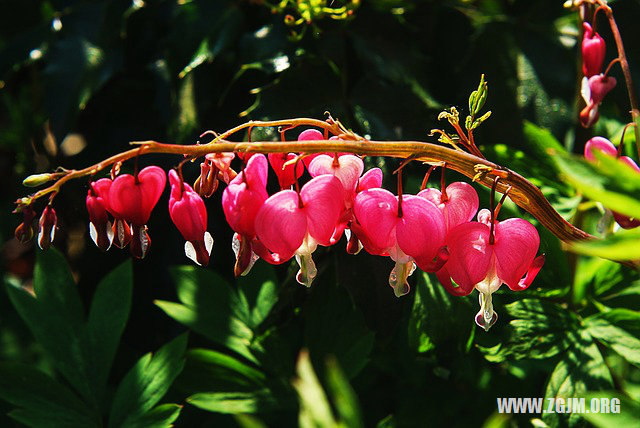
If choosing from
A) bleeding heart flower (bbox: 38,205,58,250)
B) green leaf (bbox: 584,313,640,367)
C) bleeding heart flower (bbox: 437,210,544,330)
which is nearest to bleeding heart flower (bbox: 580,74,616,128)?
bleeding heart flower (bbox: 437,210,544,330)

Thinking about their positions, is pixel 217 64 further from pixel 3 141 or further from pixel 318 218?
pixel 3 141

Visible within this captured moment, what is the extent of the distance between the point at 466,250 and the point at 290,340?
46 cm

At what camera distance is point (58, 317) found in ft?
3.53

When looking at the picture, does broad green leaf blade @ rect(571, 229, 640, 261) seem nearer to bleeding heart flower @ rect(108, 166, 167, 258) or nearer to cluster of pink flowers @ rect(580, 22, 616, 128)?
cluster of pink flowers @ rect(580, 22, 616, 128)

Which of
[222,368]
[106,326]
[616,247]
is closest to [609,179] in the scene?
[616,247]

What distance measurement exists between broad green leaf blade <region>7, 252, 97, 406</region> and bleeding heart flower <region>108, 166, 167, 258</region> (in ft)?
1.18

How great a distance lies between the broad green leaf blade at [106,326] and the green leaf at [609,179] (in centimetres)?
74

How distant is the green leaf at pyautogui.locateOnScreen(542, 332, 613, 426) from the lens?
90 cm

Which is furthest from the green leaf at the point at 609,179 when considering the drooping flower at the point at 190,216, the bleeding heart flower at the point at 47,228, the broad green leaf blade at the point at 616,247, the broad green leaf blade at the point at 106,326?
the broad green leaf blade at the point at 106,326

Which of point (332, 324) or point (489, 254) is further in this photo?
point (332, 324)

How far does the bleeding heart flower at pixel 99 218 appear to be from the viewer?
77 cm

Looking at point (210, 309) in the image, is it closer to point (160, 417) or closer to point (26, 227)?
point (160, 417)

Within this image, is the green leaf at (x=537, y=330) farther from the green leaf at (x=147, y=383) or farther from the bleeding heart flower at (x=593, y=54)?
the green leaf at (x=147, y=383)

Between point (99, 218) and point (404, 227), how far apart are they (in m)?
0.34
